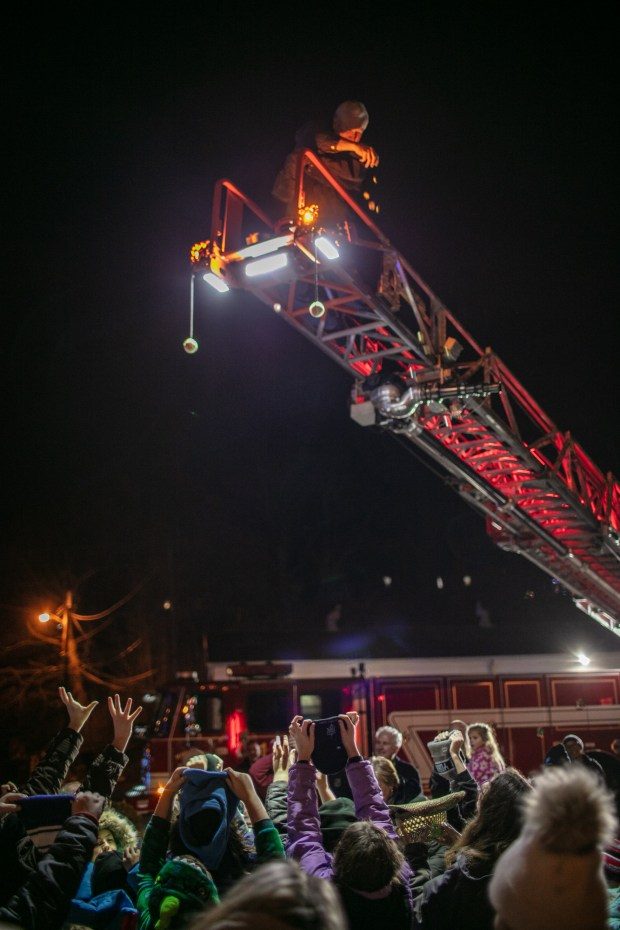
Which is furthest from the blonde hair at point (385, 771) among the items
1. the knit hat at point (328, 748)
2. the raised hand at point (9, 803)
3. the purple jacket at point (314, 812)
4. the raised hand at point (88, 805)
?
the raised hand at point (88, 805)

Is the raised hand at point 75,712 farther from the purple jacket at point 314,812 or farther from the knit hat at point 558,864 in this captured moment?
the knit hat at point 558,864

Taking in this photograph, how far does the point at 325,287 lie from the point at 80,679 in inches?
747

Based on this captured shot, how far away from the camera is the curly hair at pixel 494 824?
2900mm

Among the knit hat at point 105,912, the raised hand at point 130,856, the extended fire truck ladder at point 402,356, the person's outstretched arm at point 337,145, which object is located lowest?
the knit hat at point 105,912

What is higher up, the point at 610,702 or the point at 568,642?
the point at 568,642

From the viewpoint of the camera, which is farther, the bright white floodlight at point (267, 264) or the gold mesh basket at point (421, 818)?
the bright white floodlight at point (267, 264)

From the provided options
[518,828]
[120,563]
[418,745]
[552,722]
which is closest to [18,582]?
[120,563]

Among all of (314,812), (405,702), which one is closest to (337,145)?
(314,812)

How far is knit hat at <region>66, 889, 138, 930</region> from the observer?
9.89ft

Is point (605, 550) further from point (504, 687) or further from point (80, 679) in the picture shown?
point (80, 679)

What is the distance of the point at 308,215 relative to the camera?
22.4ft

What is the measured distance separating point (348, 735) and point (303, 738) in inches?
9.8

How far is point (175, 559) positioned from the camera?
88.2ft

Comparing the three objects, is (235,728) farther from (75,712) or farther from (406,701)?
(75,712)
